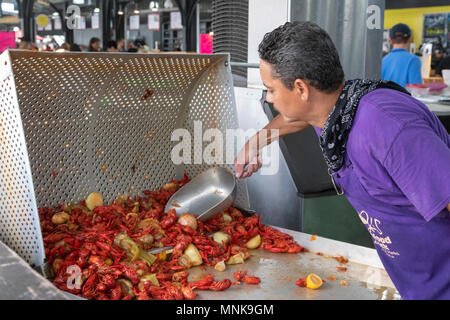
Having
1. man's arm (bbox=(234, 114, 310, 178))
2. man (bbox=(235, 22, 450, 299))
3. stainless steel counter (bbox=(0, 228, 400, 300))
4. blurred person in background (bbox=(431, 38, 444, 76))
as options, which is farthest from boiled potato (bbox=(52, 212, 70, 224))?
blurred person in background (bbox=(431, 38, 444, 76))

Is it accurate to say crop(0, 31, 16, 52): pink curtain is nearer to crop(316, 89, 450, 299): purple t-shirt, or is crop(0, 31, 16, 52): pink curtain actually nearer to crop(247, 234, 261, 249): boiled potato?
crop(247, 234, 261, 249): boiled potato

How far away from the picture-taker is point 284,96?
144cm

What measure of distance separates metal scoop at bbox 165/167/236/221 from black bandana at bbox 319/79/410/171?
34.9 inches

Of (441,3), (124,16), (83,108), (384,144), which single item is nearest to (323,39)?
(384,144)

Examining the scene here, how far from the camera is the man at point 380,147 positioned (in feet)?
3.96

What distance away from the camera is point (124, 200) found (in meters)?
2.52

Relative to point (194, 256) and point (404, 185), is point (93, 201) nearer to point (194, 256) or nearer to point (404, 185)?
point (194, 256)

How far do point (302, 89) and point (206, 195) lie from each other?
1.09 meters

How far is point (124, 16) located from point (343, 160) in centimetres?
2440

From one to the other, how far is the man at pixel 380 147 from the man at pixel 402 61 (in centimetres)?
404

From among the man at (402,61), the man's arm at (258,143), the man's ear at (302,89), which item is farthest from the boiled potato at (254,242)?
the man at (402,61)

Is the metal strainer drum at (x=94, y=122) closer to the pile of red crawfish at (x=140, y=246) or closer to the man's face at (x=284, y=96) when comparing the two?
the pile of red crawfish at (x=140, y=246)

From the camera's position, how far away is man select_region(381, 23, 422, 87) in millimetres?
5160

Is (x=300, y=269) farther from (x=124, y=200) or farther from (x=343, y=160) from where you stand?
(x=124, y=200)
